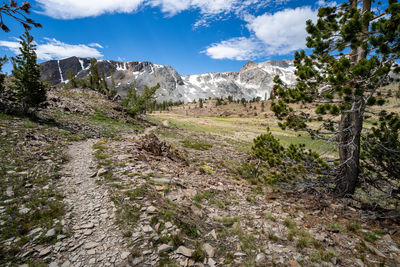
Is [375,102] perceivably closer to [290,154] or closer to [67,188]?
[290,154]

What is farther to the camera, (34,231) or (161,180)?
(161,180)

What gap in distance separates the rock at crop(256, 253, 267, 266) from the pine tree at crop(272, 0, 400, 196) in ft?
17.0

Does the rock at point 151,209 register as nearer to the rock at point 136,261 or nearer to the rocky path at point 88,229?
the rocky path at point 88,229

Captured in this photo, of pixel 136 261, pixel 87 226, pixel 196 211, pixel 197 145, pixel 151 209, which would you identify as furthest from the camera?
pixel 197 145

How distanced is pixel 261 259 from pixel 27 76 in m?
24.1

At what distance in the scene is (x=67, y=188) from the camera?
764 centimetres

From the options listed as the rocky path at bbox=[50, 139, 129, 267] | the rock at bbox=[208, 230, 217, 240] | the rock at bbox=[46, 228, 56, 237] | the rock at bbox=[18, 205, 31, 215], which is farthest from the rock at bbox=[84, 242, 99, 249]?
the rock at bbox=[208, 230, 217, 240]

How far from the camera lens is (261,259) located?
489cm

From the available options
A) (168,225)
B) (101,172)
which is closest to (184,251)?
(168,225)

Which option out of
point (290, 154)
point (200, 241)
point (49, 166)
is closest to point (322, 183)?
point (290, 154)

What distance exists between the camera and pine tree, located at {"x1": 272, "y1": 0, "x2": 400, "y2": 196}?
552 centimetres

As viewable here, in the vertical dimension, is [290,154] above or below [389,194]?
above

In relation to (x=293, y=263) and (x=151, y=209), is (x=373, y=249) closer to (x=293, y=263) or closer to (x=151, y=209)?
(x=293, y=263)

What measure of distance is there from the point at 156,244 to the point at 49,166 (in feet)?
27.9
